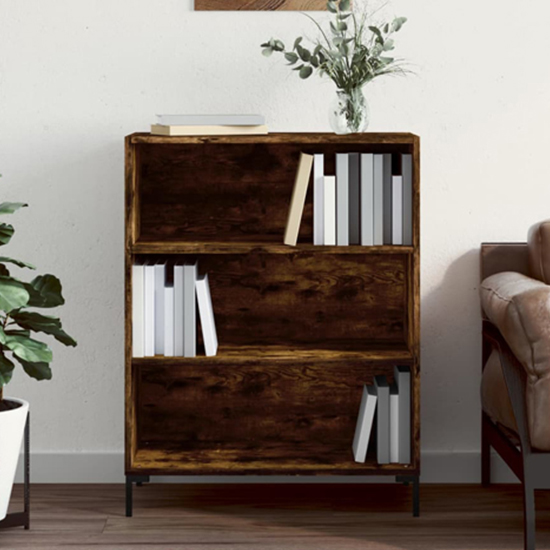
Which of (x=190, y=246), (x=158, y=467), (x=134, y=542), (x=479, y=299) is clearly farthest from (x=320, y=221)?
(x=134, y=542)

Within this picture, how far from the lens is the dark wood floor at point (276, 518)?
8.57 ft

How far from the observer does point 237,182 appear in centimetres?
307

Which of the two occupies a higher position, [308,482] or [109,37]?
[109,37]

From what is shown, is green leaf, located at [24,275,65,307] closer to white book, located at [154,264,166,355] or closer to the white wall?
white book, located at [154,264,166,355]

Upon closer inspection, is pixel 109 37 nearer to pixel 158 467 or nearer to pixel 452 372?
pixel 158 467

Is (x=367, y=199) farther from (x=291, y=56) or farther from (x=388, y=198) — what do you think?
(x=291, y=56)

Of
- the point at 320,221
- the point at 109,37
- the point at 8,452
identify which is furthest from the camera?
the point at 109,37

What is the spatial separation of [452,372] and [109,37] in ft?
5.13

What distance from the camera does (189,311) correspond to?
2.81 meters

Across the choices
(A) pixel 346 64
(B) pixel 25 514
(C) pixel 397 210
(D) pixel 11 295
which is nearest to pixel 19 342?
(D) pixel 11 295

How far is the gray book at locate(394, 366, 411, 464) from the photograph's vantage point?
9.29 ft

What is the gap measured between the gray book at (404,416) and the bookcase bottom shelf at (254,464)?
39 millimetres

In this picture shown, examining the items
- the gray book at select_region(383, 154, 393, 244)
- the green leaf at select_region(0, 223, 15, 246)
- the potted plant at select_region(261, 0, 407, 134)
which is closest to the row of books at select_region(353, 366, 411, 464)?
the gray book at select_region(383, 154, 393, 244)

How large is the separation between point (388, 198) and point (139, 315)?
0.81 meters
